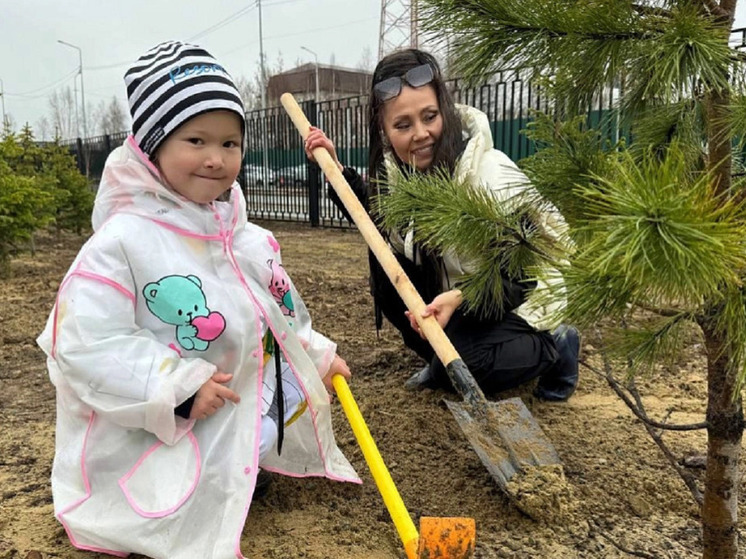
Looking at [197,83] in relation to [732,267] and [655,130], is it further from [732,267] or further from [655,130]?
[732,267]

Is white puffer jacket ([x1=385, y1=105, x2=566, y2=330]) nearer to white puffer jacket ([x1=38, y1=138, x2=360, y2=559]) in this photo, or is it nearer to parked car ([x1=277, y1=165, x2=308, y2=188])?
white puffer jacket ([x1=38, y1=138, x2=360, y2=559])

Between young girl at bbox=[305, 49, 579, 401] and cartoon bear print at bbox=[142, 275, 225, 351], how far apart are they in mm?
624

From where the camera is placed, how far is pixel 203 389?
55.9 inches

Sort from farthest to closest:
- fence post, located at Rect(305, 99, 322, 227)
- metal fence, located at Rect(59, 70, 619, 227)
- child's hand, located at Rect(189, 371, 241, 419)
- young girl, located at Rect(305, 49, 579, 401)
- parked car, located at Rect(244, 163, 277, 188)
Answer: parked car, located at Rect(244, 163, 277, 188)
fence post, located at Rect(305, 99, 322, 227)
metal fence, located at Rect(59, 70, 619, 227)
young girl, located at Rect(305, 49, 579, 401)
child's hand, located at Rect(189, 371, 241, 419)

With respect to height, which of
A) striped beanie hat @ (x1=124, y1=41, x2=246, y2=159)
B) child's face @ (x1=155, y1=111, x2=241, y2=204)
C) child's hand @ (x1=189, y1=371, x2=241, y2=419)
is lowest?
child's hand @ (x1=189, y1=371, x2=241, y2=419)

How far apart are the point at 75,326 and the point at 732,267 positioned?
1.22m

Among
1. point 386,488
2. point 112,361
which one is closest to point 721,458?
point 386,488

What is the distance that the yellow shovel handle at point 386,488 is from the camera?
127cm

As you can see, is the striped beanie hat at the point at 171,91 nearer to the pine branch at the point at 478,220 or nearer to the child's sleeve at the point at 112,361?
the child's sleeve at the point at 112,361

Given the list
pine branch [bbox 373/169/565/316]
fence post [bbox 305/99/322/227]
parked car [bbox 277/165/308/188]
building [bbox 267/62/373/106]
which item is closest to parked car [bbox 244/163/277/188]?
parked car [bbox 277/165/308/188]

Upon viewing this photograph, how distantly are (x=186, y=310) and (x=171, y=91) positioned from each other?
520mm

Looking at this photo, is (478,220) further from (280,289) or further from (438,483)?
(438,483)

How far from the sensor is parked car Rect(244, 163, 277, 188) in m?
10.7

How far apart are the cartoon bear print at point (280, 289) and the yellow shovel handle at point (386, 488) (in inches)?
11.8
